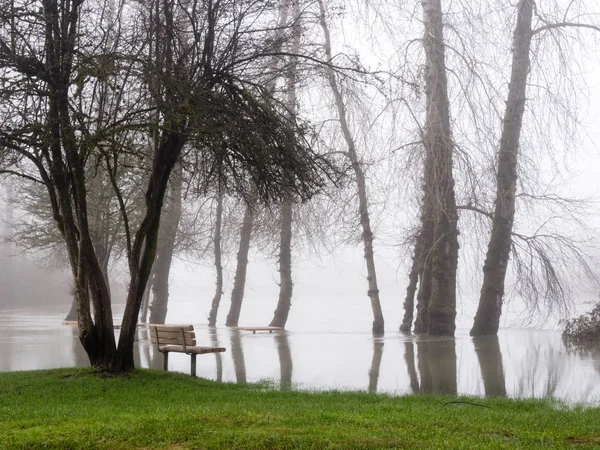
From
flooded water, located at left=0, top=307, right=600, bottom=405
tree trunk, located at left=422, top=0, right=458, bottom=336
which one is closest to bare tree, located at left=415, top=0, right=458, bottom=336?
tree trunk, located at left=422, top=0, right=458, bottom=336

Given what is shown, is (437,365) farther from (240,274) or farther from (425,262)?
(240,274)

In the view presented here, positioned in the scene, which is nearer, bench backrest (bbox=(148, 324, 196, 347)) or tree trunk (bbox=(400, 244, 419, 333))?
bench backrest (bbox=(148, 324, 196, 347))

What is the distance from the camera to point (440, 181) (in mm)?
19844

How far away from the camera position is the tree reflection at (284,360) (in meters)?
13.0

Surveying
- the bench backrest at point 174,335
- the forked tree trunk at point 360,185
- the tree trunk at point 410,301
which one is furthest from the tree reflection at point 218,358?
the tree trunk at point 410,301

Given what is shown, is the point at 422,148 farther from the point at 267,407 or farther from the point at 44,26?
the point at 267,407

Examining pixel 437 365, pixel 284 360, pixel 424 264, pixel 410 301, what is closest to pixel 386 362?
pixel 437 365

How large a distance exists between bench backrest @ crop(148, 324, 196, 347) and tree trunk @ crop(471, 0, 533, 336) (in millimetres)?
9887

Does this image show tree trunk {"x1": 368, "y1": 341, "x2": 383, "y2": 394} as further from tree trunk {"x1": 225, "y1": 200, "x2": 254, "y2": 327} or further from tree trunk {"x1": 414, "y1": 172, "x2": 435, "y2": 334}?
tree trunk {"x1": 225, "y1": 200, "x2": 254, "y2": 327}

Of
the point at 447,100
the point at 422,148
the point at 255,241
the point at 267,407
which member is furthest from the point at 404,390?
the point at 255,241

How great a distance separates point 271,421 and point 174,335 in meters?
6.91

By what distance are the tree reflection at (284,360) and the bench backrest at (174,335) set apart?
172 centimetres

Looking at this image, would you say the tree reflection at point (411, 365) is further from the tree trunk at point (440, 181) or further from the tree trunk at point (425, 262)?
the tree trunk at point (425, 262)

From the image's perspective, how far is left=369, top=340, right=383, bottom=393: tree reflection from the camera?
13.1 meters
